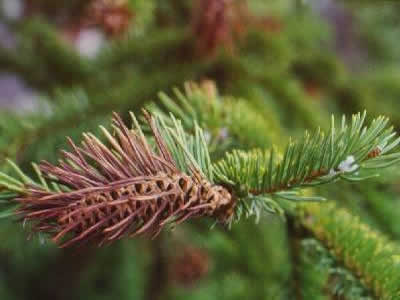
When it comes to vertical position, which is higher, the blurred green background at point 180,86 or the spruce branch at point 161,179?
the spruce branch at point 161,179

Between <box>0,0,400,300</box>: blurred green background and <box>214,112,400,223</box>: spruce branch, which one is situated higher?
<box>214,112,400,223</box>: spruce branch

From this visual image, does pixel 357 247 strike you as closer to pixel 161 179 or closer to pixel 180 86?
pixel 161 179

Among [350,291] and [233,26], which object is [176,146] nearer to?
[350,291]

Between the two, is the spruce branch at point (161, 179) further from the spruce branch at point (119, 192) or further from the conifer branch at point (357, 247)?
the conifer branch at point (357, 247)

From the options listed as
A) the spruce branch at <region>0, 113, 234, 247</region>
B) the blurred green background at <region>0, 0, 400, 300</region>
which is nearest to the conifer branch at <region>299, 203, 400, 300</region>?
the blurred green background at <region>0, 0, 400, 300</region>

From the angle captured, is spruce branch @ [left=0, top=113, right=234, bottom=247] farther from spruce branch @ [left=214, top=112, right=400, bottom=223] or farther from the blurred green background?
the blurred green background

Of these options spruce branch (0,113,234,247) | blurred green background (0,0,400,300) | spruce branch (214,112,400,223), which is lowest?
blurred green background (0,0,400,300)

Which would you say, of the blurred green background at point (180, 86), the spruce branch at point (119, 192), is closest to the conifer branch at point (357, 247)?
the blurred green background at point (180, 86)

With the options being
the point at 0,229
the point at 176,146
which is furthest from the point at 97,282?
the point at 176,146

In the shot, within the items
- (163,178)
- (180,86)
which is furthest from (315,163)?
(180,86)
